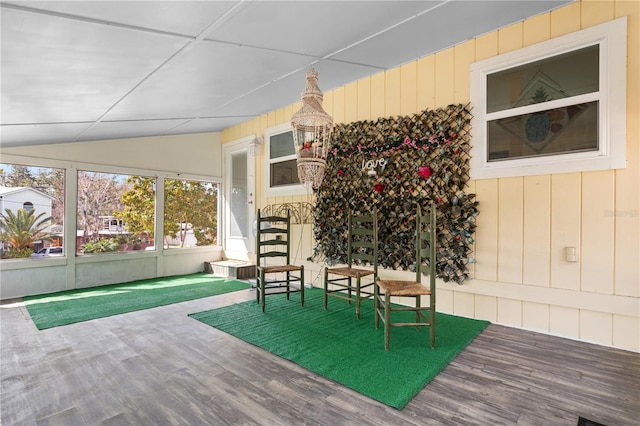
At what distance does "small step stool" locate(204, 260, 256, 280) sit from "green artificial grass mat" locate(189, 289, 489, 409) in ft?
5.86

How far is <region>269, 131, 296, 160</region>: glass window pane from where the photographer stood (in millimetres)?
5590

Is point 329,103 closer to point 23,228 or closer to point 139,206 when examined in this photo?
point 139,206

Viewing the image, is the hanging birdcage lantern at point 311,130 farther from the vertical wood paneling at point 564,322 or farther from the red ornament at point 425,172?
the vertical wood paneling at point 564,322

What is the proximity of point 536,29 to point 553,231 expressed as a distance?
1.96 meters

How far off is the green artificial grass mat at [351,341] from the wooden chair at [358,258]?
0.21m

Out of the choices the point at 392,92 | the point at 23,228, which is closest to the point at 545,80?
the point at 392,92

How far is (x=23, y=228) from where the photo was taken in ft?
15.5

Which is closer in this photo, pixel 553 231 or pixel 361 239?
pixel 553 231

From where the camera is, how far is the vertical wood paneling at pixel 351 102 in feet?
15.3

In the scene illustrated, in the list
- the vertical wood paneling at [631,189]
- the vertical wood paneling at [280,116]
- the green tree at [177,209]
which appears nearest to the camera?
the vertical wood paneling at [631,189]

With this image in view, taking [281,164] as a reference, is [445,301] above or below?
below

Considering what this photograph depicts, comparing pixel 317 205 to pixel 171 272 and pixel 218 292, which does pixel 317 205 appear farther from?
pixel 171 272

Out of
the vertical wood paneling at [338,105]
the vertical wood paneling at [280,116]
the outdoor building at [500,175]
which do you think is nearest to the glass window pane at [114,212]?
the outdoor building at [500,175]

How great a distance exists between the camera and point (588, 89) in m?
2.91
